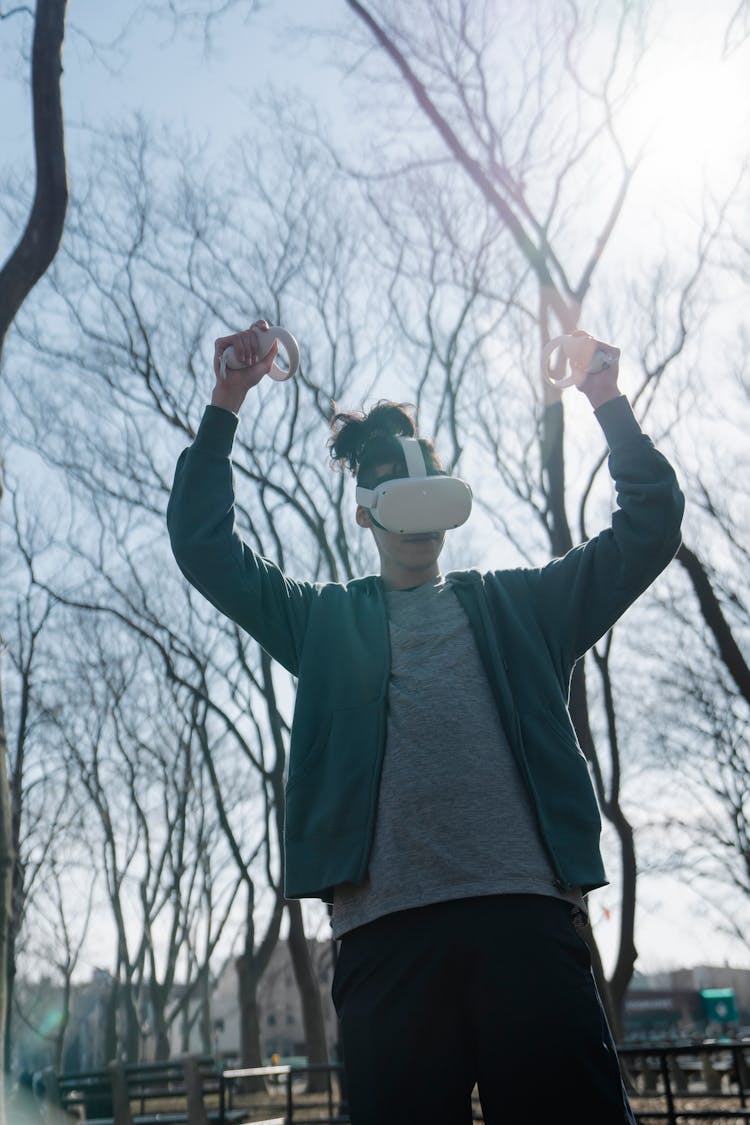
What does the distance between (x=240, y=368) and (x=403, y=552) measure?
0.49 m

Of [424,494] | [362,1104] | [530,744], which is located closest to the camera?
[362,1104]

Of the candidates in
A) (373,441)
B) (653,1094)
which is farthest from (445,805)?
(653,1094)

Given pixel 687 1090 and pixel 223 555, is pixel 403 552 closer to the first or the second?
pixel 223 555

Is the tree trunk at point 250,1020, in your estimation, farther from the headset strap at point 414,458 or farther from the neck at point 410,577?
the headset strap at point 414,458

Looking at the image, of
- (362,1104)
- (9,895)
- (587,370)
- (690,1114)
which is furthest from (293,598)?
(690,1114)

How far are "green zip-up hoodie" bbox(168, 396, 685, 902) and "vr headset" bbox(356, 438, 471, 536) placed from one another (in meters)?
0.16

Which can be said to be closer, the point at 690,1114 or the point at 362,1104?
the point at 362,1104

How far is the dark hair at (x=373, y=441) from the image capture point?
209cm

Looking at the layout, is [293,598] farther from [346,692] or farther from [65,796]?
[65,796]

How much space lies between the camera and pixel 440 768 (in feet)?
5.58

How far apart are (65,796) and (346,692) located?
21541mm

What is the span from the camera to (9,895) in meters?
4.74

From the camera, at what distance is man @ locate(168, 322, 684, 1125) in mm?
1508

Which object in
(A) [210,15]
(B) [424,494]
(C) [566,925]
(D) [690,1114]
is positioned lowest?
(D) [690,1114]
